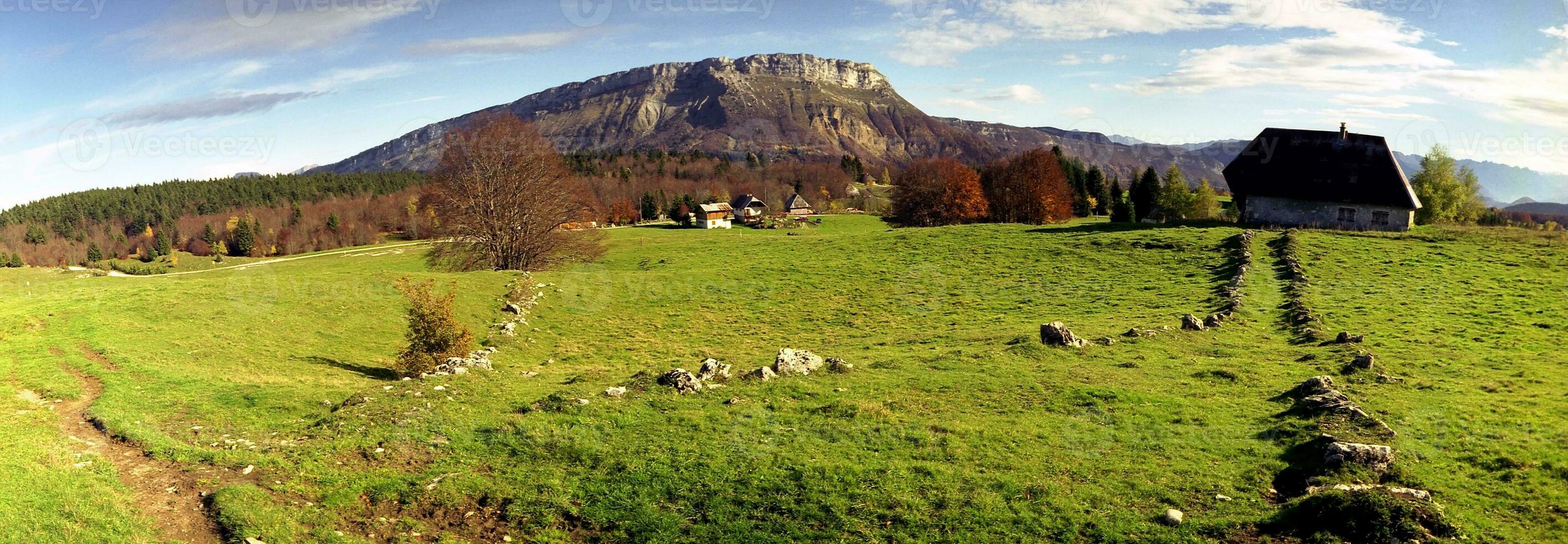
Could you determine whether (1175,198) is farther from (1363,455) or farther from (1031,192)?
(1363,455)

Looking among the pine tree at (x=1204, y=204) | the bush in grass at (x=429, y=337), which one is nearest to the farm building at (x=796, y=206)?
the pine tree at (x=1204, y=204)

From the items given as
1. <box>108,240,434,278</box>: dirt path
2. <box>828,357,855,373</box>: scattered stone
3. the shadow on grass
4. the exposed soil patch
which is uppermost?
<box>828,357,855,373</box>: scattered stone

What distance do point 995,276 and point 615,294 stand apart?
2325 cm

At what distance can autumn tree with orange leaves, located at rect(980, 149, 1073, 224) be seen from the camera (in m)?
77.4

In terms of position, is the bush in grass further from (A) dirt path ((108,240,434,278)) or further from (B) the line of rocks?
(A) dirt path ((108,240,434,278))

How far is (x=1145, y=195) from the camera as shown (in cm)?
9625

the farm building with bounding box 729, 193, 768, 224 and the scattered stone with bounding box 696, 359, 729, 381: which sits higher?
the farm building with bounding box 729, 193, 768, 224

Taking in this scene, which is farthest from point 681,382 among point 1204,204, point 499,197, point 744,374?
point 1204,204

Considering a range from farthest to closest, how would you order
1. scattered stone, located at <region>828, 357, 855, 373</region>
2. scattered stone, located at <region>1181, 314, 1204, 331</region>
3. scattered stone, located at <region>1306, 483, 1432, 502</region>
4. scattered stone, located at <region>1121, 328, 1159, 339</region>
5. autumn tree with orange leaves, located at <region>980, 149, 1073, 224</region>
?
autumn tree with orange leaves, located at <region>980, 149, 1073, 224</region>, scattered stone, located at <region>1181, 314, 1204, 331</region>, scattered stone, located at <region>1121, 328, 1159, 339</region>, scattered stone, located at <region>828, 357, 855, 373</region>, scattered stone, located at <region>1306, 483, 1432, 502</region>

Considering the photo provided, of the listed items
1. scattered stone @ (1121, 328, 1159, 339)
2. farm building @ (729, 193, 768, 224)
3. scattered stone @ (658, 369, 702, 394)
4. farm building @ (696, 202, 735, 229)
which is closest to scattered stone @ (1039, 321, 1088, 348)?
scattered stone @ (1121, 328, 1159, 339)

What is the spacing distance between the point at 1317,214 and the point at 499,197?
5939 centimetres

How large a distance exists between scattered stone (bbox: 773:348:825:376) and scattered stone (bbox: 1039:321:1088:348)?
332 inches

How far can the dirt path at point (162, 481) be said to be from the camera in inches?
466

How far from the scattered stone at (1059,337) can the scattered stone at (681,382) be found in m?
12.5
